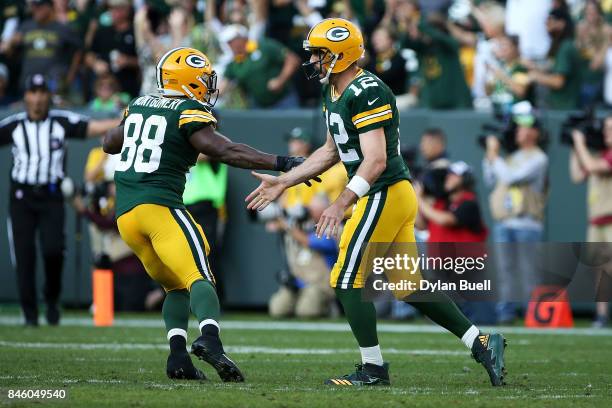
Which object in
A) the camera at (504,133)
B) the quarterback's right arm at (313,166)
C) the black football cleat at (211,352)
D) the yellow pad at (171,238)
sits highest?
the camera at (504,133)

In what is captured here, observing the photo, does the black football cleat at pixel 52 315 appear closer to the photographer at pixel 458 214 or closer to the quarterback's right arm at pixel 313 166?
the photographer at pixel 458 214

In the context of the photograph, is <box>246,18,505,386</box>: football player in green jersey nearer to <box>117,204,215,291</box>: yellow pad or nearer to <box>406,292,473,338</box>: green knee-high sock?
<box>406,292,473,338</box>: green knee-high sock

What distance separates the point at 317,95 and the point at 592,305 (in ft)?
11.8

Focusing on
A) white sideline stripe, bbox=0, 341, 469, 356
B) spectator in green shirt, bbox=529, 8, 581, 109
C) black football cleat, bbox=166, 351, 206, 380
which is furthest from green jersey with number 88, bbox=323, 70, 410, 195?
spectator in green shirt, bbox=529, 8, 581, 109

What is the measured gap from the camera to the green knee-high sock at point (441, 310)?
6188 mm

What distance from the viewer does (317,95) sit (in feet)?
43.1

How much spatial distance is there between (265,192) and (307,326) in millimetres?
4837

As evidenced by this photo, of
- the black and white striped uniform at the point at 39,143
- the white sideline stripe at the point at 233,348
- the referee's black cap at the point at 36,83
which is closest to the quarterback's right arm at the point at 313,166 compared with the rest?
the white sideline stripe at the point at 233,348

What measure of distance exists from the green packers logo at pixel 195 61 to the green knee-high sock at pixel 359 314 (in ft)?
4.59

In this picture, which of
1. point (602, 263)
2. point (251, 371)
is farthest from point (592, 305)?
point (251, 371)

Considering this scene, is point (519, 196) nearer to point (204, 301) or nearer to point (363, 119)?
point (363, 119)

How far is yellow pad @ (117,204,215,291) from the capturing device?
20.2 ft

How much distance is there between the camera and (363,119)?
19.9ft

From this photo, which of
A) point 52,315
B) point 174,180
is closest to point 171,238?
point 174,180
